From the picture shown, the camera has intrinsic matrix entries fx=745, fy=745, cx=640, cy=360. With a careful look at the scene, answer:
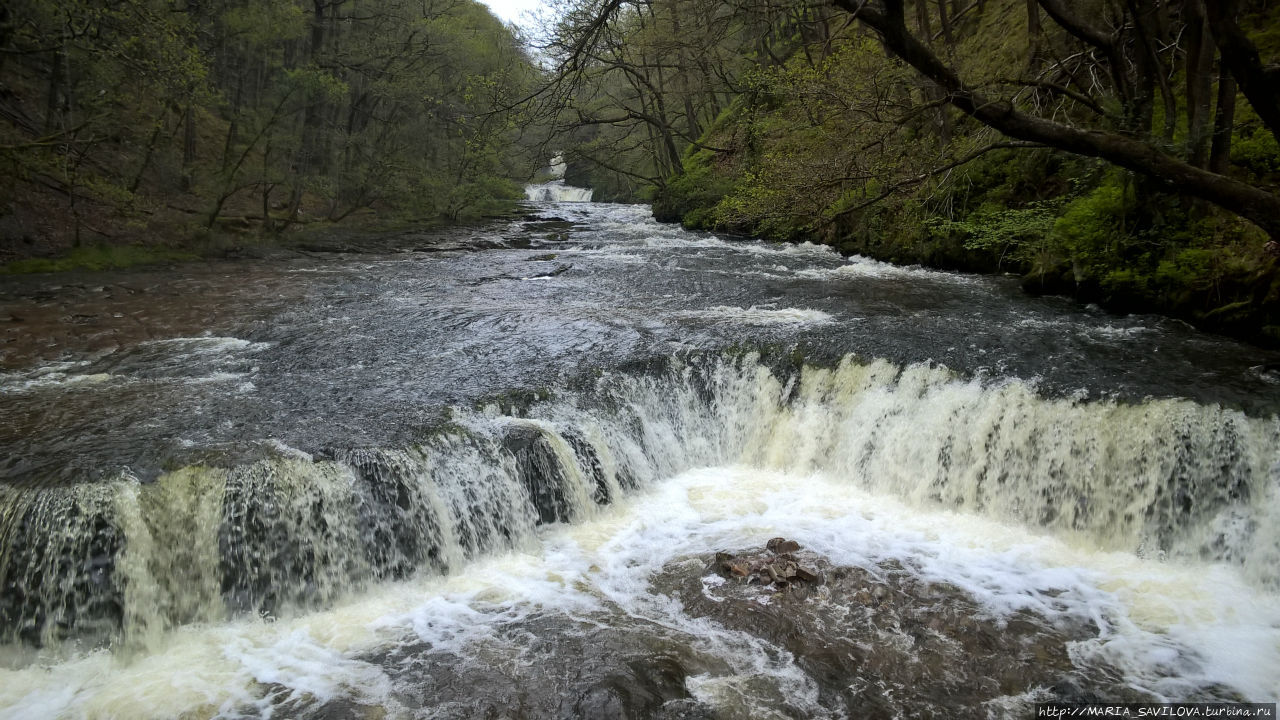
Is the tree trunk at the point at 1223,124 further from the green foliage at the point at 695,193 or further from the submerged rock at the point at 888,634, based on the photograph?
the green foliage at the point at 695,193

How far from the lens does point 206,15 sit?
18797mm

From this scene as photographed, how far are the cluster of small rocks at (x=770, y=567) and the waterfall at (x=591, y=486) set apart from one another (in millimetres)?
1652

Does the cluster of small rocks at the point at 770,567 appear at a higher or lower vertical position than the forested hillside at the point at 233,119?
lower

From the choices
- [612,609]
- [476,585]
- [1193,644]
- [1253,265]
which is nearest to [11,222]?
[476,585]

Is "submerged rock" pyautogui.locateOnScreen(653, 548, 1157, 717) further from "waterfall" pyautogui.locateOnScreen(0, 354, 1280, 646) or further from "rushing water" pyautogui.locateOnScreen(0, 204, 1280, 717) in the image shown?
"waterfall" pyautogui.locateOnScreen(0, 354, 1280, 646)

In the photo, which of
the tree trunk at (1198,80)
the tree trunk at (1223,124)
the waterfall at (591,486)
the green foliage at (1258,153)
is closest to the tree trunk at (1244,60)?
the tree trunk at (1223,124)

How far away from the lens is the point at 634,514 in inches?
282

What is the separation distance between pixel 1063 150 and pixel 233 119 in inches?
708

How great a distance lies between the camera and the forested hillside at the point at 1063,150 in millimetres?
6488

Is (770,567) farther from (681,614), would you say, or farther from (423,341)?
(423,341)

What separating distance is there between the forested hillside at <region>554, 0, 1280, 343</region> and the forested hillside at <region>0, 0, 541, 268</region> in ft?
12.7

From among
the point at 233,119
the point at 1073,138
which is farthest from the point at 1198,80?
the point at 233,119

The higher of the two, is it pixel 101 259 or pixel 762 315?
pixel 762 315

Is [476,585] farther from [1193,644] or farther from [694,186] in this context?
[694,186]
